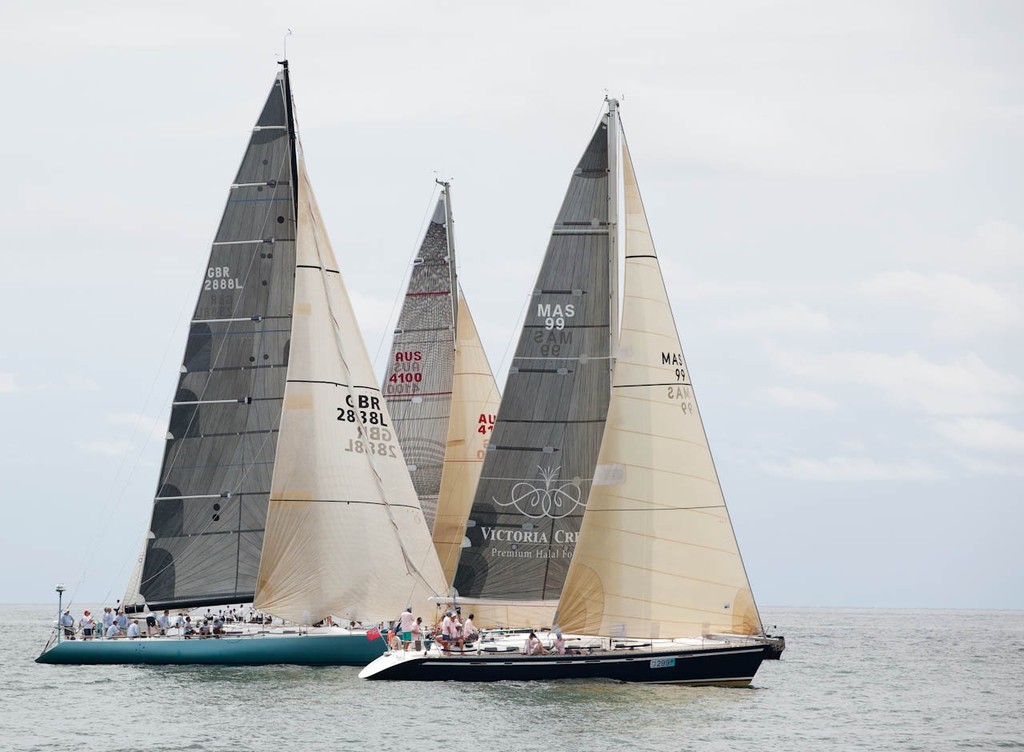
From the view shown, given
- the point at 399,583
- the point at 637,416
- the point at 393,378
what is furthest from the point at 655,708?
the point at 393,378

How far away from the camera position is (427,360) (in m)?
49.0

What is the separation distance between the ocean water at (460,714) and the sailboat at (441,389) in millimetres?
8221

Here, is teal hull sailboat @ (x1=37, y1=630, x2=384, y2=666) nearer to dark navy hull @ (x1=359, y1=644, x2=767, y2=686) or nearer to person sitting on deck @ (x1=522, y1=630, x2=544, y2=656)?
dark navy hull @ (x1=359, y1=644, x2=767, y2=686)

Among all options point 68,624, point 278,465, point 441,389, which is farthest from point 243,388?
point 68,624

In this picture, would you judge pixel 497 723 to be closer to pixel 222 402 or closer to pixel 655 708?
pixel 655 708

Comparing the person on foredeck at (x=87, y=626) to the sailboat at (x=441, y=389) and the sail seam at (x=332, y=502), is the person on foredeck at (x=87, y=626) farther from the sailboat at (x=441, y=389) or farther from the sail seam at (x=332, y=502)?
the sailboat at (x=441, y=389)

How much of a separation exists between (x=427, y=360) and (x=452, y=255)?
336cm

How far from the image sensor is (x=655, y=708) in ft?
109

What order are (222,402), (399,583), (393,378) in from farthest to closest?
(393,378)
(222,402)
(399,583)

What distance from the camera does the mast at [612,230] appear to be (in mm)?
38500

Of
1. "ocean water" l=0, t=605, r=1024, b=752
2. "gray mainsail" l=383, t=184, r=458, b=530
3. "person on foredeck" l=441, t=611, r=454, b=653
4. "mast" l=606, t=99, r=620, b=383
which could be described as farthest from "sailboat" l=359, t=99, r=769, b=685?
"gray mainsail" l=383, t=184, r=458, b=530

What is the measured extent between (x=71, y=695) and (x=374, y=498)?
895 centimetres

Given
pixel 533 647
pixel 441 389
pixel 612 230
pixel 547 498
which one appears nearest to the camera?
pixel 533 647

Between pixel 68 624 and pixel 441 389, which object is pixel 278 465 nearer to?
pixel 441 389
